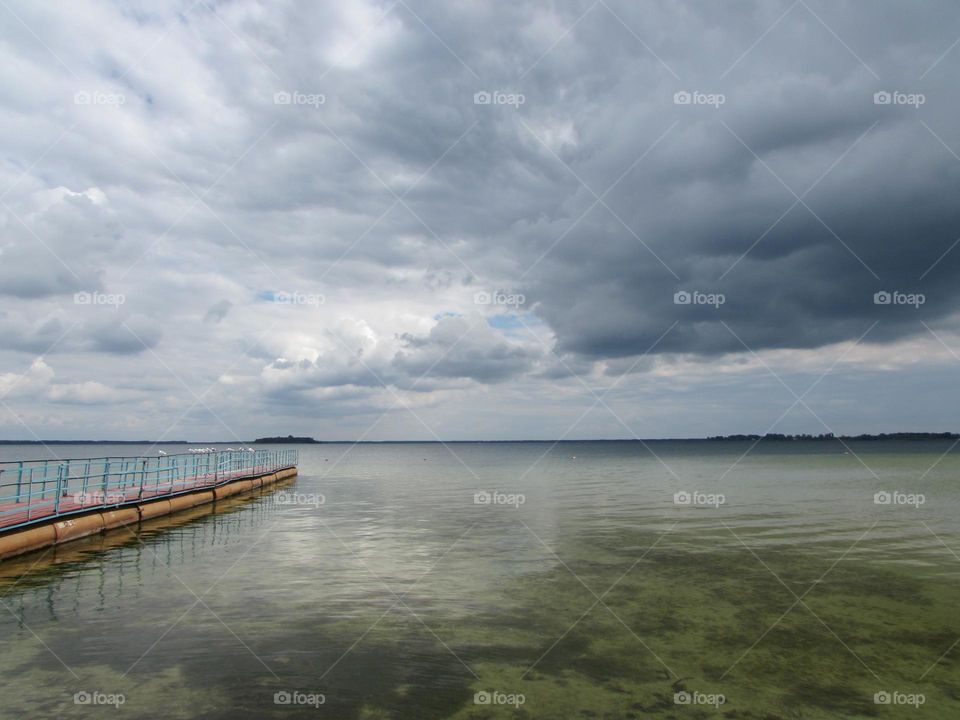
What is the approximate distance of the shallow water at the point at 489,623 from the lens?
27.6ft

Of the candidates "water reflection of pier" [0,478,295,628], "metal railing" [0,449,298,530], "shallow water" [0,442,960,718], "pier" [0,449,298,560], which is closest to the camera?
"shallow water" [0,442,960,718]

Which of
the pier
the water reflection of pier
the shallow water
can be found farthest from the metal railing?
the shallow water

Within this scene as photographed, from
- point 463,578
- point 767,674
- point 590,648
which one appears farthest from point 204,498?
point 767,674

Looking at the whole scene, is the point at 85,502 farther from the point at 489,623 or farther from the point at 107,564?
the point at 489,623

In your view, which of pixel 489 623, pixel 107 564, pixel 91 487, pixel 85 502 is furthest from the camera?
pixel 91 487

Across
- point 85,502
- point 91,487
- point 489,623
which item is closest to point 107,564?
point 85,502

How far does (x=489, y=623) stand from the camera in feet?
39.1

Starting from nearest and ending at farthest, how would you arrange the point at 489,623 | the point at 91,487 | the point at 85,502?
the point at 489,623 → the point at 85,502 → the point at 91,487

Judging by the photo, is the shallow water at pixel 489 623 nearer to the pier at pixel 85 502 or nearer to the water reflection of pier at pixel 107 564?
the water reflection of pier at pixel 107 564

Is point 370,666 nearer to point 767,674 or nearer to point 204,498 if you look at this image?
point 767,674

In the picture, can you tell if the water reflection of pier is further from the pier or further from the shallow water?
the pier

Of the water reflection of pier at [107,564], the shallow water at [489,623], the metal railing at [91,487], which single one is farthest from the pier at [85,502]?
the shallow water at [489,623]

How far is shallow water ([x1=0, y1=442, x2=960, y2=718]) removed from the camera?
8.41 metres

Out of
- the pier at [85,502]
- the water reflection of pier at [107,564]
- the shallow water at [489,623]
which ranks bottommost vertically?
the shallow water at [489,623]
